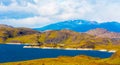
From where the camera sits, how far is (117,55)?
472ft

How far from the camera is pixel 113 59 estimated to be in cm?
14150

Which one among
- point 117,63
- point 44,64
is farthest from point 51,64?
point 117,63

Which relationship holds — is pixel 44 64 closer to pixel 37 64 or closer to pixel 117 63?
pixel 37 64

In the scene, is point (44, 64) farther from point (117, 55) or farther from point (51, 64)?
point (117, 55)

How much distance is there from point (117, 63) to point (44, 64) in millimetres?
30535

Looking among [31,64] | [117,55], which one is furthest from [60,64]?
[117,55]

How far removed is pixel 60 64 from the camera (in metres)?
124

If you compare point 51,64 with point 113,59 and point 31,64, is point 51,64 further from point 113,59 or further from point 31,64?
point 113,59

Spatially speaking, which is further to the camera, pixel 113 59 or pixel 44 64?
pixel 113 59

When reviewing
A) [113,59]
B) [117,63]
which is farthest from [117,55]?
[117,63]

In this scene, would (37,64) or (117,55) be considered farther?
(117,55)

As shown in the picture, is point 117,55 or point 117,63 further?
point 117,55

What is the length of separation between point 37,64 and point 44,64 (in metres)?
3.29

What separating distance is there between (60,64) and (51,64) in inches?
156
